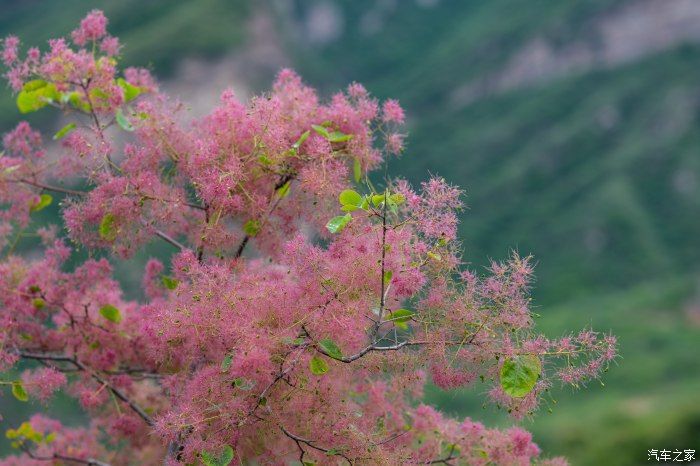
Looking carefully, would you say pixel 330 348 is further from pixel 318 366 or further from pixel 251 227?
pixel 251 227

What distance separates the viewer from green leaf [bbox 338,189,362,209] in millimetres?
2730

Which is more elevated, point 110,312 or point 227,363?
point 110,312

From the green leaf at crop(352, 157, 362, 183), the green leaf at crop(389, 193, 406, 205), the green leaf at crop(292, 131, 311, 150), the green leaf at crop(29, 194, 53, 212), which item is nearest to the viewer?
the green leaf at crop(389, 193, 406, 205)

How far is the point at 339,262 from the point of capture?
2688 millimetres

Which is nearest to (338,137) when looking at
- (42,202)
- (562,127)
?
(42,202)

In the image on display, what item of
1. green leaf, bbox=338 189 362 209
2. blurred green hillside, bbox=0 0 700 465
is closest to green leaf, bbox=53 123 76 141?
green leaf, bbox=338 189 362 209

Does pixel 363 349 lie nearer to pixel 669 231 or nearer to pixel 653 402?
pixel 653 402

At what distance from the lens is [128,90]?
3420 millimetres

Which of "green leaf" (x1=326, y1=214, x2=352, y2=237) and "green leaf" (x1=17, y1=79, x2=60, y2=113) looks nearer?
"green leaf" (x1=326, y1=214, x2=352, y2=237)

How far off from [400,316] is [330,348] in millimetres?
283

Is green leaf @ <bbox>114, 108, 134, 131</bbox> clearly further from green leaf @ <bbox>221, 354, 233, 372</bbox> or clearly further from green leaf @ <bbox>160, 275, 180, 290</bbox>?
green leaf @ <bbox>221, 354, 233, 372</bbox>

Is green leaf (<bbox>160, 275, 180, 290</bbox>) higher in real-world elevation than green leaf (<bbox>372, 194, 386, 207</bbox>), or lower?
higher

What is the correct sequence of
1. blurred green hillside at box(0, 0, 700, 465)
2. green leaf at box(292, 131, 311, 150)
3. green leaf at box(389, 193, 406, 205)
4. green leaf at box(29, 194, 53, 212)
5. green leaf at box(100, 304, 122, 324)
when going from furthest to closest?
blurred green hillside at box(0, 0, 700, 465)
green leaf at box(29, 194, 53, 212)
green leaf at box(100, 304, 122, 324)
green leaf at box(292, 131, 311, 150)
green leaf at box(389, 193, 406, 205)

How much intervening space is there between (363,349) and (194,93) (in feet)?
203
